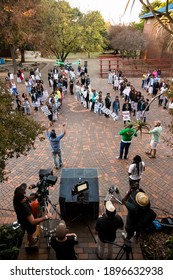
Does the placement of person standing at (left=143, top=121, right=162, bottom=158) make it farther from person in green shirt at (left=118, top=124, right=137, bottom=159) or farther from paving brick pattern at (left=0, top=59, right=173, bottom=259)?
person in green shirt at (left=118, top=124, right=137, bottom=159)

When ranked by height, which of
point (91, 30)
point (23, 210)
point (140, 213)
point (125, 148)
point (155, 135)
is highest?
point (91, 30)

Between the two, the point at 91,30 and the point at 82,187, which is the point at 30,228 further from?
the point at 91,30

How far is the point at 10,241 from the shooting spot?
5594 millimetres

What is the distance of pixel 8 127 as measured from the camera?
17.5 ft

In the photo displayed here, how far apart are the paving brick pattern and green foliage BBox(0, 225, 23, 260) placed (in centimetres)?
26

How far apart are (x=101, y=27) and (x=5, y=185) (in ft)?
109

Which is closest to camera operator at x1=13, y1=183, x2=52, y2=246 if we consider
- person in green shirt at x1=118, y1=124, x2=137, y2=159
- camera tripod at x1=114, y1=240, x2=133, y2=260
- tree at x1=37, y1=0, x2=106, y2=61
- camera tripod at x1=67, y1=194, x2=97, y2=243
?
camera tripod at x1=67, y1=194, x2=97, y2=243

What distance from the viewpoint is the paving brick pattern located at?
19.9 ft

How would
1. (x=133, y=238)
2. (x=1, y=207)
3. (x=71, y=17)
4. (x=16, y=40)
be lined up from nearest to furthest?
(x=133, y=238) → (x=1, y=207) → (x=16, y=40) → (x=71, y=17)

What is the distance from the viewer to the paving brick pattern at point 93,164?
6.08 metres

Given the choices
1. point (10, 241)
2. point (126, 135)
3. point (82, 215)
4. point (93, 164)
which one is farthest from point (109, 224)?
point (93, 164)

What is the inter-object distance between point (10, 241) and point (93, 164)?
5.02 meters
